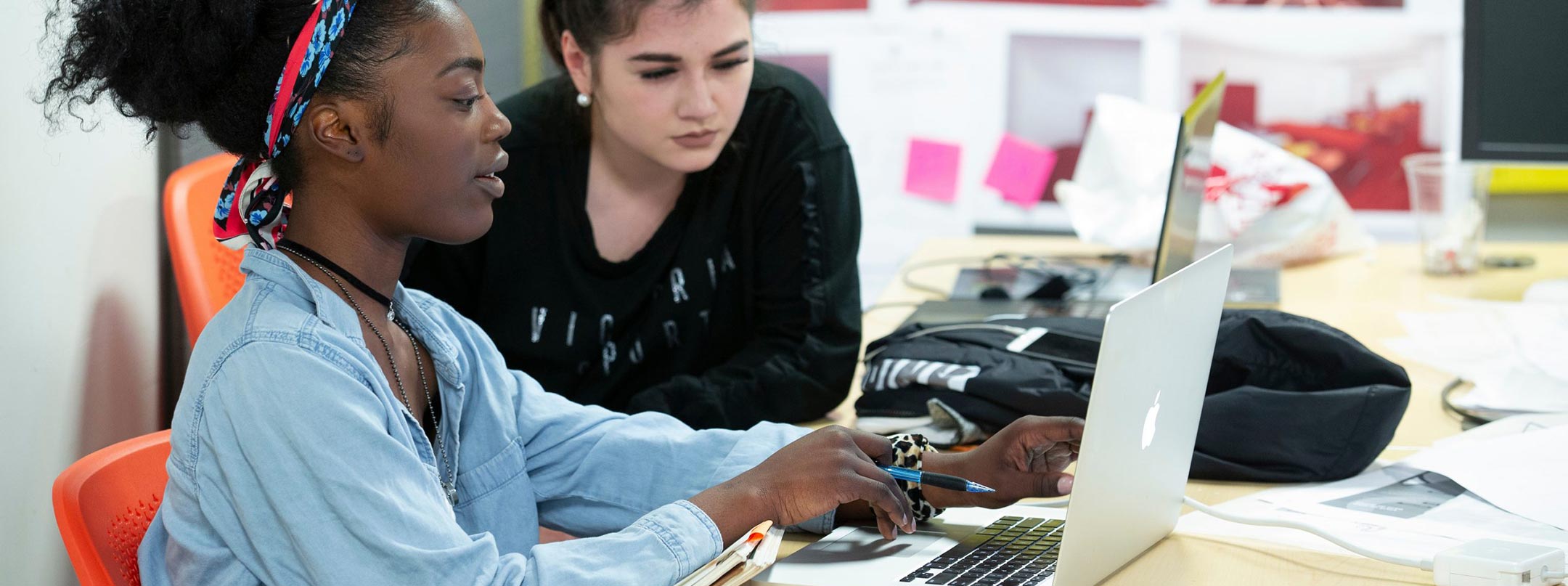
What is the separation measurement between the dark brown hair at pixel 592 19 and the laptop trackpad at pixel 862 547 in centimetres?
63

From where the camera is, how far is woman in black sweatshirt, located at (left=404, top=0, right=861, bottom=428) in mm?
1475

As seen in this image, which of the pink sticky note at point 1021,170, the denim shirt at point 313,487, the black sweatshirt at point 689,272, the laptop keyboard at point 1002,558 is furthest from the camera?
the pink sticky note at point 1021,170

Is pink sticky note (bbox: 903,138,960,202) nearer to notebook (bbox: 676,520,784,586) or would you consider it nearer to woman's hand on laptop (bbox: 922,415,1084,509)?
woman's hand on laptop (bbox: 922,415,1084,509)

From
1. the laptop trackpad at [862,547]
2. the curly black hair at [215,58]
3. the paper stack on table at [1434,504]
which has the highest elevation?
the curly black hair at [215,58]

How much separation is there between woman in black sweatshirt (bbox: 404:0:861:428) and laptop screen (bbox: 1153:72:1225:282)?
0.38 metres

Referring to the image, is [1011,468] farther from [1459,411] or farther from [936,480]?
[1459,411]

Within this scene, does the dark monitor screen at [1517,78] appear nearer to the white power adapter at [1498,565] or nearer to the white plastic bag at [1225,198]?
the white plastic bag at [1225,198]

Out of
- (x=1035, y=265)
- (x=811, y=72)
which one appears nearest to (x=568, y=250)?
(x=1035, y=265)

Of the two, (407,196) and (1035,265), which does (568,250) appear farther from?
(1035,265)

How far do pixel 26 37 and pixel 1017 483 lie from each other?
91 centimetres

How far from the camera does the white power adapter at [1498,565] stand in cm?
92

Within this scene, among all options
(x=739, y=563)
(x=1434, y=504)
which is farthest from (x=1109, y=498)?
(x=1434, y=504)

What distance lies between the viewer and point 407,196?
38.1 inches

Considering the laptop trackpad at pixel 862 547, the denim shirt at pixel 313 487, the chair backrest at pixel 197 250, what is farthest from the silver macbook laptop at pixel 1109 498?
the chair backrest at pixel 197 250
